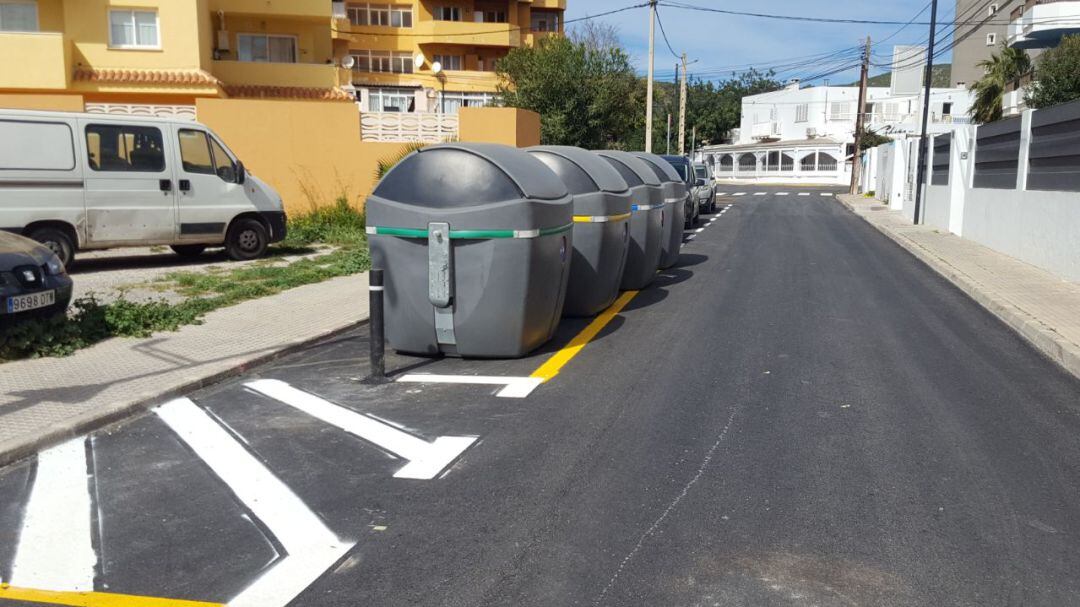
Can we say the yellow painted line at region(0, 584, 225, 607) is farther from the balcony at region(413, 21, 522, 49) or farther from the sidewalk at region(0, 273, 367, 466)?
the balcony at region(413, 21, 522, 49)

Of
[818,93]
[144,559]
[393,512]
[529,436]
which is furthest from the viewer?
[818,93]

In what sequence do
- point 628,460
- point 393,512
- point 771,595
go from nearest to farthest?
point 771,595, point 393,512, point 628,460

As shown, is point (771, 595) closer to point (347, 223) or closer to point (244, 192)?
point (244, 192)

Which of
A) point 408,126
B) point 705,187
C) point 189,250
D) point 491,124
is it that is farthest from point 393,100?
point 189,250

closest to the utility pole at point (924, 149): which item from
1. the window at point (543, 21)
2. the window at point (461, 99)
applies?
the window at point (461, 99)

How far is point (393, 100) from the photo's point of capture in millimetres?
49656

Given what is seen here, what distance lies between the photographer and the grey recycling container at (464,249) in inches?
306

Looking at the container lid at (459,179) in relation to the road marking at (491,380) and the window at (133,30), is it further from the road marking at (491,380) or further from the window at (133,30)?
the window at (133,30)

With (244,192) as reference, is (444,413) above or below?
below

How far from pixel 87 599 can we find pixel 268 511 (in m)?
1.09

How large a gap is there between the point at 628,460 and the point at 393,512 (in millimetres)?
1524

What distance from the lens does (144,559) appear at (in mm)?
4277

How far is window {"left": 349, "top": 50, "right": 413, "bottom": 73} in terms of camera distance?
51812mm

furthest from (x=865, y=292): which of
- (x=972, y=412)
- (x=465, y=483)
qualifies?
(x=465, y=483)
